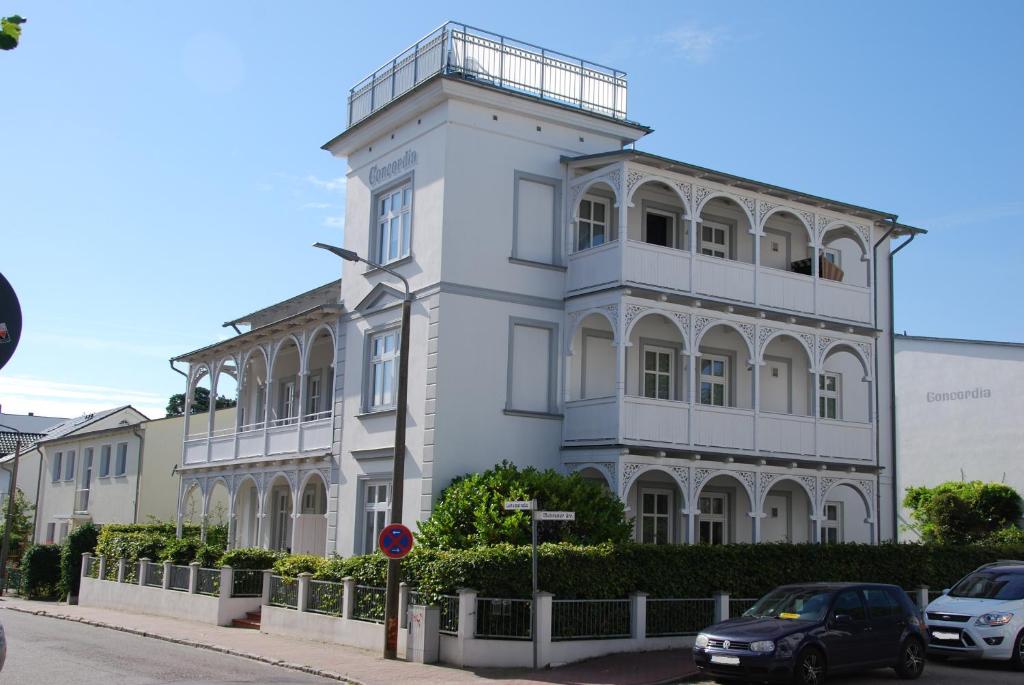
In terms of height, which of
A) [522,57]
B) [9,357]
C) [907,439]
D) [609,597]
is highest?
[522,57]

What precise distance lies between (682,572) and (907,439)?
64.7 feet

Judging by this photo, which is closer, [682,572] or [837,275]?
[682,572]

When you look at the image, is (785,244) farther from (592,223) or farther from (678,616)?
(678,616)

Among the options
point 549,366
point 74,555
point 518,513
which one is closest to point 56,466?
point 74,555

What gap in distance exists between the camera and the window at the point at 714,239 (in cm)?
2622

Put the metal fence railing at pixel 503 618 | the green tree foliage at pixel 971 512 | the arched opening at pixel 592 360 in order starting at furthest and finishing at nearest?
the green tree foliage at pixel 971 512
the arched opening at pixel 592 360
the metal fence railing at pixel 503 618

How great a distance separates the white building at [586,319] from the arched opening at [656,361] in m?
0.05

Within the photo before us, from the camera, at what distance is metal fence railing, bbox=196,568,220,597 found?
25.5 meters

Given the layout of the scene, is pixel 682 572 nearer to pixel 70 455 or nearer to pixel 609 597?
pixel 609 597

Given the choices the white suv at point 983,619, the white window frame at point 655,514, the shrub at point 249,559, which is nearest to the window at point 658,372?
the white window frame at point 655,514

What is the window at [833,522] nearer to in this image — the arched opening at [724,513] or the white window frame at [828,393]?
the white window frame at [828,393]

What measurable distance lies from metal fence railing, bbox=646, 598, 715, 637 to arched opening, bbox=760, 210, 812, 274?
33.3ft

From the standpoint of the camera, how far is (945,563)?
912 inches

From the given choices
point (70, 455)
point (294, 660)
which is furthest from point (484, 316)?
point (70, 455)
